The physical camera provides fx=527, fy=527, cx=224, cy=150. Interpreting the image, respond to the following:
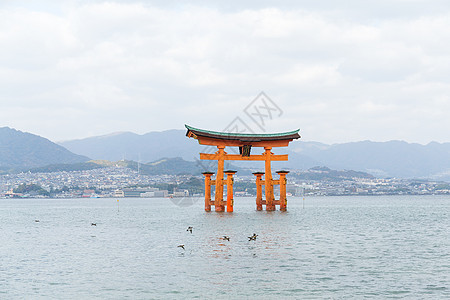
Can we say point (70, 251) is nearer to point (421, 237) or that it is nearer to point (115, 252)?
point (115, 252)

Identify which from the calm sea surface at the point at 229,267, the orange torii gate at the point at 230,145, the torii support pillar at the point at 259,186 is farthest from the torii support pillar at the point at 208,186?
the calm sea surface at the point at 229,267

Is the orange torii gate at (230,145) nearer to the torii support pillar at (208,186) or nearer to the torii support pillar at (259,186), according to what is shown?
the torii support pillar at (208,186)

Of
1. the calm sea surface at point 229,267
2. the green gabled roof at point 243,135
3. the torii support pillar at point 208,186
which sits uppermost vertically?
the green gabled roof at point 243,135

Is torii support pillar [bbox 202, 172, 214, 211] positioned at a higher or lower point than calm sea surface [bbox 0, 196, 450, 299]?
higher

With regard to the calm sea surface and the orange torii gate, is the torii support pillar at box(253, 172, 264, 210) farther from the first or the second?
the calm sea surface

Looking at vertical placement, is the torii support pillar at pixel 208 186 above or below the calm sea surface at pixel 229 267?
above

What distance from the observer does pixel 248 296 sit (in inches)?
791

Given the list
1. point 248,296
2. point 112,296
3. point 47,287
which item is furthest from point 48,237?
point 248,296

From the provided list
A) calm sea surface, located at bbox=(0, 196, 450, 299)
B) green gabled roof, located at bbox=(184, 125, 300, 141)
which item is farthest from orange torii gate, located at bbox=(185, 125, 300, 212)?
calm sea surface, located at bbox=(0, 196, 450, 299)

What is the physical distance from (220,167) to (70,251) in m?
30.6

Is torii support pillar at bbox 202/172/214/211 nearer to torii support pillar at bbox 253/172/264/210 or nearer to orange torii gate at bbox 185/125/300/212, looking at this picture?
orange torii gate at bbox 185/125/300/212

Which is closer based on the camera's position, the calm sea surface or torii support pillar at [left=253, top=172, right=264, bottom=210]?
the calm sea surface

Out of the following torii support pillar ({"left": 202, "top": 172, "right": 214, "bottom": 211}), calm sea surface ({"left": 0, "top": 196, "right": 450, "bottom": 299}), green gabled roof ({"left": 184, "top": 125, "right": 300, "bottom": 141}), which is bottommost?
calm sea surface ({"left": 0, "top": 196, "right": 450, "bottom": 299})

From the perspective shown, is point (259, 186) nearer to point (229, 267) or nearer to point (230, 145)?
point (230, 145)
